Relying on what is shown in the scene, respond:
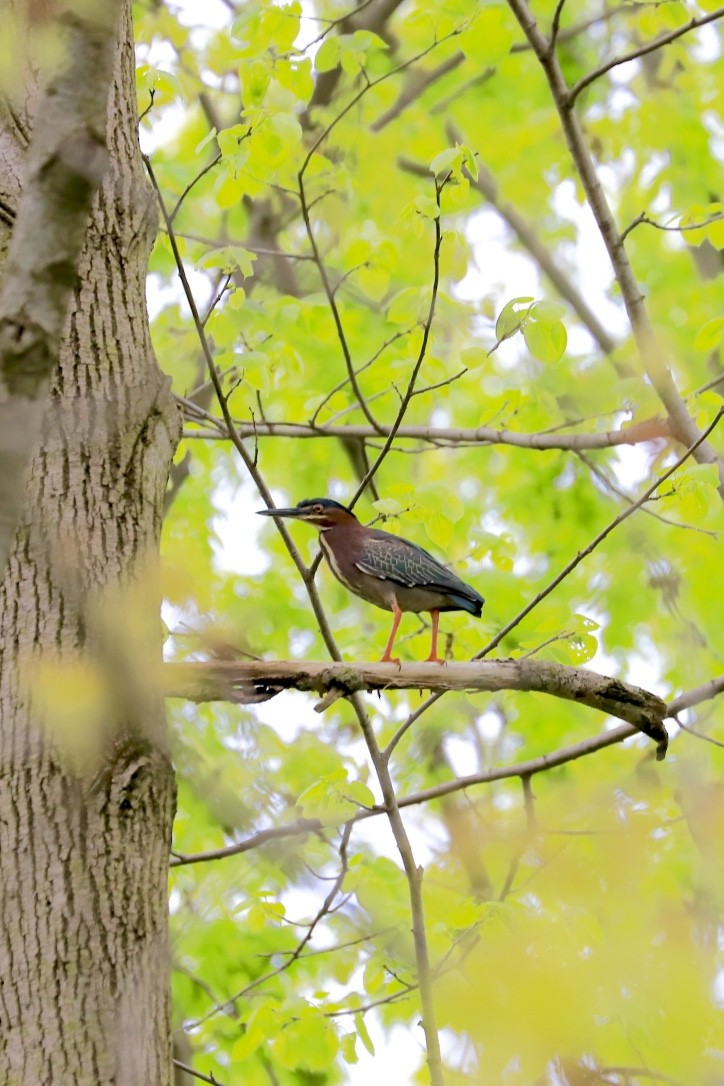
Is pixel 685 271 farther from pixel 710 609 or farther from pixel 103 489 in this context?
pixel 103 489

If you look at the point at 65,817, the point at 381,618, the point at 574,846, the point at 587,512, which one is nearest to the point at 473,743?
the point at 381,618

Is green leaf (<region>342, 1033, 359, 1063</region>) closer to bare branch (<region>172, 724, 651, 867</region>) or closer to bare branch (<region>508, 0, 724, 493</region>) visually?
bare branch (<region>172, 724, 651, 867</region>)

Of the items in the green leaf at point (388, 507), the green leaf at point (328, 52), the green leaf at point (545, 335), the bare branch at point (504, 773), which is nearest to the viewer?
the green leaf at point (545, 335)

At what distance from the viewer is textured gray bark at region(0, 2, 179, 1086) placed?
99.5 inches

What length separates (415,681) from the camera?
3697 mm

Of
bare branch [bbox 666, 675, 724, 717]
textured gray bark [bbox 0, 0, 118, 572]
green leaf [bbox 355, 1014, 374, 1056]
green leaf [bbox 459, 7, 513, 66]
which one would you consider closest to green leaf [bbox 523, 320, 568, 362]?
bare branch [bbox 666, 675, 724, 717]

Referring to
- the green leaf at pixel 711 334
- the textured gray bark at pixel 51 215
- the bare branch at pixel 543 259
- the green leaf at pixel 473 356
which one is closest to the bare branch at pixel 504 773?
the green leaf at pixel 473 356

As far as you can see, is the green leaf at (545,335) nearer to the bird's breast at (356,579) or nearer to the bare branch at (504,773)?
the bare branch at (504,773)

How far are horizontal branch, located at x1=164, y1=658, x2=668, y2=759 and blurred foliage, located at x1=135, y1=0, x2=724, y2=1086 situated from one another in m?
0.10

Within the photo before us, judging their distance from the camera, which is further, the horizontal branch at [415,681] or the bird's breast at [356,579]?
the bird's breast at [356,579]

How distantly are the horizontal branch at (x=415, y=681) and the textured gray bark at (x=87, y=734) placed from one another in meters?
0.35

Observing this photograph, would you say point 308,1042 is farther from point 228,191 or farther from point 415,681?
point 228,191

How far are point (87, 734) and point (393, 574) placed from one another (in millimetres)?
2679

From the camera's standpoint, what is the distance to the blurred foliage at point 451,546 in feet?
11.8
